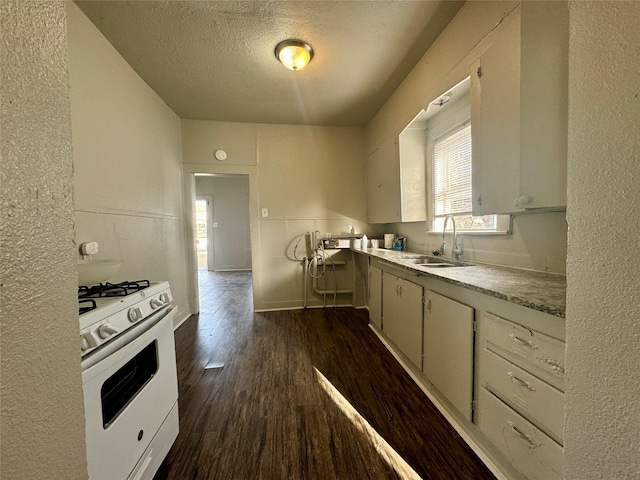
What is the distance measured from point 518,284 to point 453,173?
1.39 m

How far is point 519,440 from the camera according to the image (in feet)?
3.40

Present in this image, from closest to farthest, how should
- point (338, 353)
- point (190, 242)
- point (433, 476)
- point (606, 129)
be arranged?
point (606, 129) → point (433, 476) → point (338, 353) → point (190, 242)

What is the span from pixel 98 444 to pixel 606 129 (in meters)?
1.54

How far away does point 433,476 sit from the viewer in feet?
3.85

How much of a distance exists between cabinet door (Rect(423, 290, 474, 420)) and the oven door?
4.98ft

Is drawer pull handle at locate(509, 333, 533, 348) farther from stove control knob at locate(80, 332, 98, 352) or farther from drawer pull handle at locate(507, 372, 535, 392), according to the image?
stove control knob at locate(80, 332, 98, 352)

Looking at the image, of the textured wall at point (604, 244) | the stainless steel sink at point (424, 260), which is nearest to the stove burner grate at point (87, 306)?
the textured wall at point (604, 244)

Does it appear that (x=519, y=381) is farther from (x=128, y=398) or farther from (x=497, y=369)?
(x=128, y=398)

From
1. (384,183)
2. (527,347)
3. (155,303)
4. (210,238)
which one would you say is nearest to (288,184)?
(384,183)

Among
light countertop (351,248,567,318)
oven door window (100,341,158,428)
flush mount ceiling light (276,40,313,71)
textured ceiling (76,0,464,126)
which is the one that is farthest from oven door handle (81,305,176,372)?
flush mount ceiling light (276,40,313,71)

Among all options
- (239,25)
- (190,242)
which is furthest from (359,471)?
(190,242)

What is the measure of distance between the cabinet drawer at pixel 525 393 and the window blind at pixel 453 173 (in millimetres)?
1232

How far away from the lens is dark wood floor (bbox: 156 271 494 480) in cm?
123

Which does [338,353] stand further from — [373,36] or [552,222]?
[373,36]
